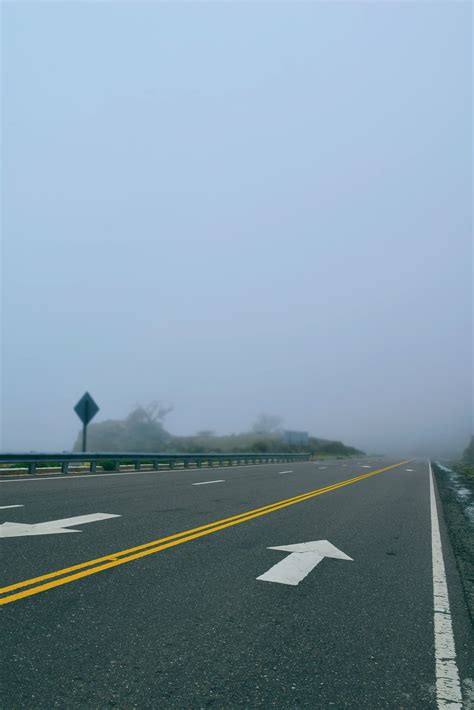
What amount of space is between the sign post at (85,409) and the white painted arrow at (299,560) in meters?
18.7

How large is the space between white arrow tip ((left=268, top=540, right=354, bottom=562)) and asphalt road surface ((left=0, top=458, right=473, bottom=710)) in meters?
0.07

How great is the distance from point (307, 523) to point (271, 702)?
733 cm

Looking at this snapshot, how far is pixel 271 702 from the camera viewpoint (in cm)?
351

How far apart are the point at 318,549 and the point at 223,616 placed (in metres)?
3.58

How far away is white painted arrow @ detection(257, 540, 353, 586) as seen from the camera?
6.51 m

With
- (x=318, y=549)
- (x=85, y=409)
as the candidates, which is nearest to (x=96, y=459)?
(x=85, y=409)

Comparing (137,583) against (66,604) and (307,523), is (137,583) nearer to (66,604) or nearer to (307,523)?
(66,604)

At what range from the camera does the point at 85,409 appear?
25.6 metres

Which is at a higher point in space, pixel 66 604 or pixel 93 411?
pixel 93 411

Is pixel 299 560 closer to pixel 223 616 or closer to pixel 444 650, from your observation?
pixel 223 616

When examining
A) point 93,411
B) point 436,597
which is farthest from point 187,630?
point 93,411

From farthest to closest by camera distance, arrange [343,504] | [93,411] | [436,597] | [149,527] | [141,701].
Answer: [93,411], [343,504], [149,527], [436,597], [141,701]

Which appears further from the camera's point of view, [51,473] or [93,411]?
[93,411]

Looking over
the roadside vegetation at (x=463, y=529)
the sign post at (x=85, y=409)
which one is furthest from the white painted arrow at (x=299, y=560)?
the sign post at (x=85, y=409)
